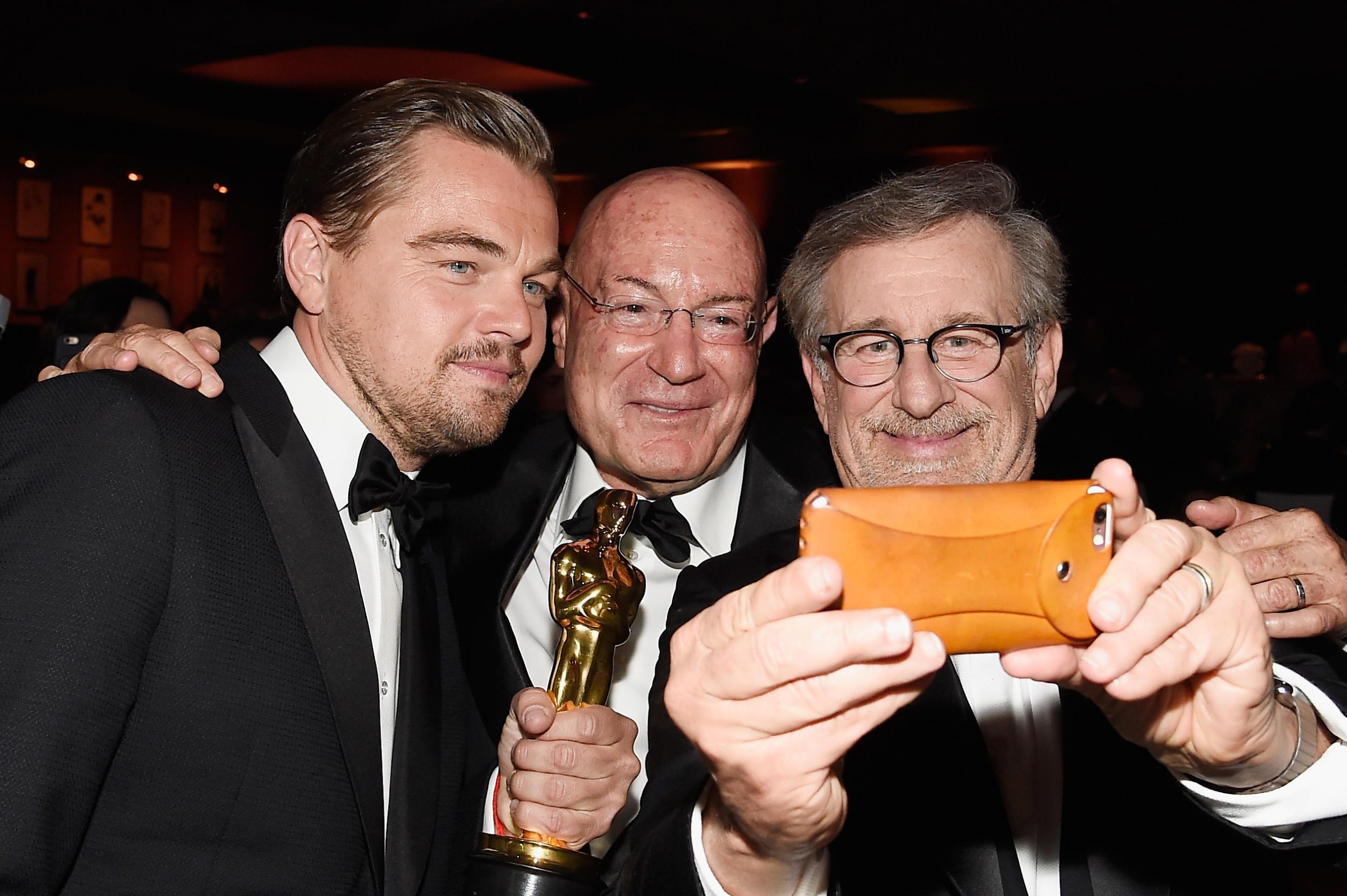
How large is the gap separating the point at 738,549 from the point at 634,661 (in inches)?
20.0

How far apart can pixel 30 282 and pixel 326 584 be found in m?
12.0

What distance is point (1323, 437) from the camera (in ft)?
18.8

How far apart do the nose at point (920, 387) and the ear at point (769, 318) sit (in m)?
0.68

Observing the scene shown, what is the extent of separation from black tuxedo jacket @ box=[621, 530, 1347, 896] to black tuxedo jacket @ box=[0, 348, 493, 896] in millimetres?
547

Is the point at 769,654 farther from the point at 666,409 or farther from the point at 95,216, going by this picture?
the point at 95,216

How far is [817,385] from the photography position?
8.05 ft

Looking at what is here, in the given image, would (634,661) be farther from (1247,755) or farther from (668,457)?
(1247,755)

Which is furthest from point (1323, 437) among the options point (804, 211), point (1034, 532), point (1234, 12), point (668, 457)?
point (804, 211)

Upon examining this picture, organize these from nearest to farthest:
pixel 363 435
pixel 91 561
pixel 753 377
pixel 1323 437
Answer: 1. pixel 91 561
2. pixel 363 435
3. pixel 753 377
4. pixel 1323 437

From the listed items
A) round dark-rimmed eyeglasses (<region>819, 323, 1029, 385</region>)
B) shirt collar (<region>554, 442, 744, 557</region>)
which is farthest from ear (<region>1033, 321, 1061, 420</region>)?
shirt collar (<region>554, 442, 744, 557</region>)

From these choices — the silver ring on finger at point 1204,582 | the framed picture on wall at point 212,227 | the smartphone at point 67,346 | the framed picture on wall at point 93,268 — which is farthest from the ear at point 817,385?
the framed picture on wall at point 212,227

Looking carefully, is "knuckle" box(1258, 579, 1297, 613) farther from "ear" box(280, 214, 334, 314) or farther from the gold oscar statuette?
"ear" box(280, 214, 334, 314)

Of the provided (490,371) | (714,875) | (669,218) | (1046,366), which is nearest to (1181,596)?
(714,875)

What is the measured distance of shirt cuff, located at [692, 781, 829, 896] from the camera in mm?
1462
